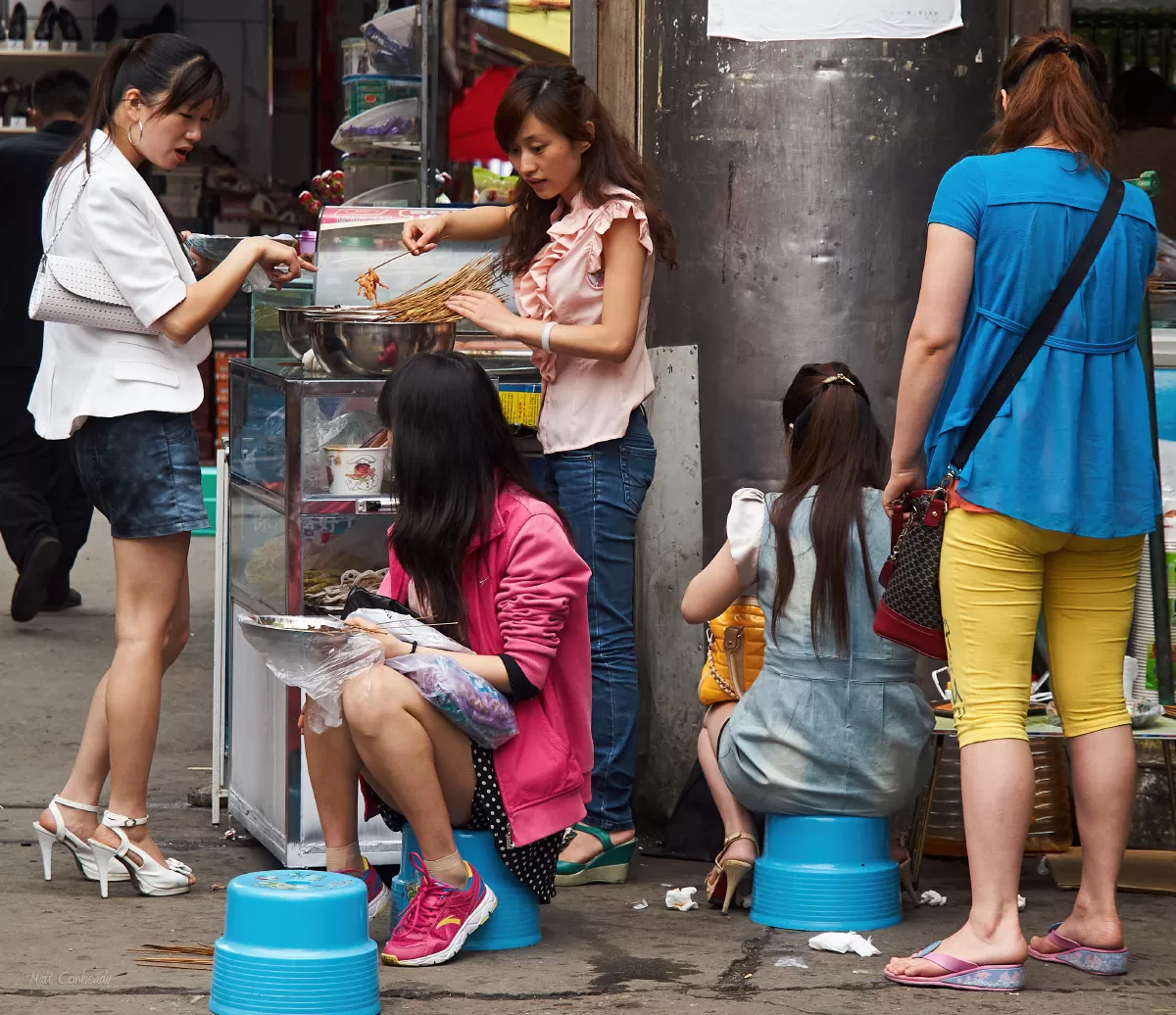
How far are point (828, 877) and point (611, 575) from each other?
2.81 ft

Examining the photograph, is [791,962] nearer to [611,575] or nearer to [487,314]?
[611,575]

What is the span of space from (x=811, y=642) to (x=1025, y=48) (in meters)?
1.26

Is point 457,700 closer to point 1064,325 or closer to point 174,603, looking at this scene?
point 174,603

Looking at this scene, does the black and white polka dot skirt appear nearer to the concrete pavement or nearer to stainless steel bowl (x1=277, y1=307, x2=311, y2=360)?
the concrete pavement

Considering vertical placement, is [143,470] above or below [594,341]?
below

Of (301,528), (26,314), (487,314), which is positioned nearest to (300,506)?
(301,528)

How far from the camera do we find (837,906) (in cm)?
359

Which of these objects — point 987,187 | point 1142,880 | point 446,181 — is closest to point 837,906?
point 1142,880

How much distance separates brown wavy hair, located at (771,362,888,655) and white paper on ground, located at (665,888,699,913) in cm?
66

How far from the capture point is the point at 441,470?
11.1 ft

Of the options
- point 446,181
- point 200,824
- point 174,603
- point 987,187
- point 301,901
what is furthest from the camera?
point 446,181

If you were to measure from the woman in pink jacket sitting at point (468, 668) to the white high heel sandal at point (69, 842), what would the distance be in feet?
2.27

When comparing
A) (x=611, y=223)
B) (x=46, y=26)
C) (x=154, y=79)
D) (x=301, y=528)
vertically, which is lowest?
(x=301, y=528)

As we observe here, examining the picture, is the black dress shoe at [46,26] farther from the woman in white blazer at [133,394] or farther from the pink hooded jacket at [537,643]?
the pink hooded jacket at [537,643]
